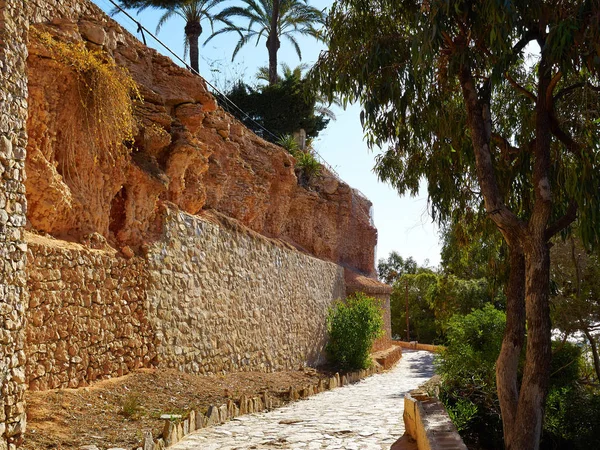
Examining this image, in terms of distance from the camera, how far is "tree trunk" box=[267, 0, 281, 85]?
89.8ft

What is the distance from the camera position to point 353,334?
61.7 feet

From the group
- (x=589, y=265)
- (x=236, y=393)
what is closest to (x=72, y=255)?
(x=236, y=393)

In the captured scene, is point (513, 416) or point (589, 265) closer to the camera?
point (513, 416)

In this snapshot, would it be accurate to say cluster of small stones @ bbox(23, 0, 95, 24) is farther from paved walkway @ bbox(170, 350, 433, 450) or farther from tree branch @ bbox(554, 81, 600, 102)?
tree branch @ bbox(554, 81, 600, 102)

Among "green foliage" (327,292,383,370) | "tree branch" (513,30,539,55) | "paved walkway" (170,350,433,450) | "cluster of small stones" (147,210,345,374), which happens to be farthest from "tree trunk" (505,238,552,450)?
"green foliage" (327,292,383,370)

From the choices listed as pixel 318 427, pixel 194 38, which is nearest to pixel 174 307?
pixel 318 427

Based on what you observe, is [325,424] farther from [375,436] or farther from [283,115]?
[283,115]

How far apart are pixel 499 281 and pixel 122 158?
6.75m

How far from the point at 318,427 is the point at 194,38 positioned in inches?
736

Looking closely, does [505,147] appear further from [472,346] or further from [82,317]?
[82,317]

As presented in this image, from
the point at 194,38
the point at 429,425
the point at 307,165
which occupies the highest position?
the point at 194,38

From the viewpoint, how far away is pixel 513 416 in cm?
762

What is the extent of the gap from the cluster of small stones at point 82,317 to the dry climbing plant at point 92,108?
4.52 ft

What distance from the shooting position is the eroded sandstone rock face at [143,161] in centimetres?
854
